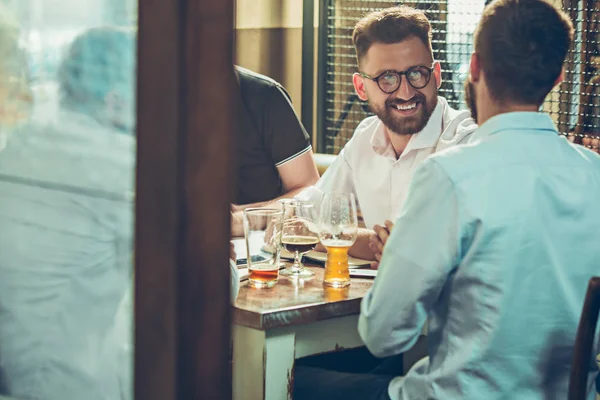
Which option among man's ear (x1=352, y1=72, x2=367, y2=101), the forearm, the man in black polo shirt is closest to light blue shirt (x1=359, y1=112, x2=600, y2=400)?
man's ear (x1=352, y1=72, x2=367, y2=101)

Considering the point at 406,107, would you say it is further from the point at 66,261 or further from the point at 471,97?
the point at 66,261

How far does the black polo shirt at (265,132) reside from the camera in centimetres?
309

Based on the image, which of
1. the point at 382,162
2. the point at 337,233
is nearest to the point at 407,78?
the point at 382,162

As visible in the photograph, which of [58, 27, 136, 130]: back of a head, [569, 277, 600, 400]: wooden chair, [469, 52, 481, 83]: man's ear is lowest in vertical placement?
[569, 277, 600, 400]: wooden chair

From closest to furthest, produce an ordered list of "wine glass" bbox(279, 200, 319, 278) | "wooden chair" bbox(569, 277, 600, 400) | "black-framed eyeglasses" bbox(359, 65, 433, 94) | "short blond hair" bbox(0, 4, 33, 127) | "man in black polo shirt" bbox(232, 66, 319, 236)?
1. "short blond hair" bbox(0, 4, 33, 127)
2. "wooden chair" bbox(569, 277, 600, 400)
3. "wine glass" bbox(279, 200, 319, 278)
4. "black-framed eyeglasses" bbox(359, 65, 433, 94)
5. "man in black polo shirt" bbox(232, 66, 319, 236)

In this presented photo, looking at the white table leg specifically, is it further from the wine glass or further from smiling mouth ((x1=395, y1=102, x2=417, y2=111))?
smiling mouth ((x1=395, y1=102, x2=417, y2=111))

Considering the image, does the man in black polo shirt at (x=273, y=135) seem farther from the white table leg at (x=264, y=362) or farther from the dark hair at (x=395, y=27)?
the white table leg at (x=264, y=362)

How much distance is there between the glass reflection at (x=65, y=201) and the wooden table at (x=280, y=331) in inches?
31.8

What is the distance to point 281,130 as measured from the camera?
3.09 meters

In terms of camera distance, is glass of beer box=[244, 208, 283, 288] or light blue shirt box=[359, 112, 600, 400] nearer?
light blue shirt box=[359, 112, 600, 400]

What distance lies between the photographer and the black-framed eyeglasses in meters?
2.46

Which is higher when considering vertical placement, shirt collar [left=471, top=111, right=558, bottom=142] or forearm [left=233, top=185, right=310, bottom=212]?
shirt collar [left=471, top=111, right=558, bottom=142]

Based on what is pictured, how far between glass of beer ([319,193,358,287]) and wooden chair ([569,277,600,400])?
0.65 meters

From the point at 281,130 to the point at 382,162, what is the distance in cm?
54
